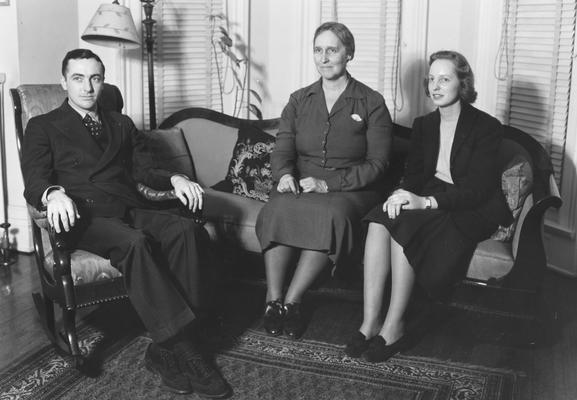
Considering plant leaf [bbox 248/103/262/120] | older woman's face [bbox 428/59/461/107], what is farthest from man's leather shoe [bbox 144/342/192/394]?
plant leaf [bbox 248/103/262/120]

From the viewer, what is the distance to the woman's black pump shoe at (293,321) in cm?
322

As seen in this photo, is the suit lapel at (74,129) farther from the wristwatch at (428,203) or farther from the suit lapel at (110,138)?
the wristwatch at (428,203)

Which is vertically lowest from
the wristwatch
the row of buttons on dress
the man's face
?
the wristwatch

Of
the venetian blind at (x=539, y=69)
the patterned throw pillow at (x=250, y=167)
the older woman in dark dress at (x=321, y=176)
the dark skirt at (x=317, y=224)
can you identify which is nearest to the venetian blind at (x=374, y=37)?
the venetian blind at (x=539, y=69)

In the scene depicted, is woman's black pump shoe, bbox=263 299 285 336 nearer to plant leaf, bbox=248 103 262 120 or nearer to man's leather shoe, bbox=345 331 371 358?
man's leather shoe, bbox=345 331 371 358

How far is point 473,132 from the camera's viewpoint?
3225 millimetres

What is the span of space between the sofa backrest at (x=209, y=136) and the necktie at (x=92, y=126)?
99 centimetres

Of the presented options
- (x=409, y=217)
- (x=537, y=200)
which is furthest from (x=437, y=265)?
(x=537, y=200)

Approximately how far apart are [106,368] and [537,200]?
6.08ft

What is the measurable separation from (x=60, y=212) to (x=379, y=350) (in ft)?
4.37

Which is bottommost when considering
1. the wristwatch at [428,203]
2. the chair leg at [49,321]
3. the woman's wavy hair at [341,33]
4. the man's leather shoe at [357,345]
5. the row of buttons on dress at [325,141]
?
the man's leather shoe at [357,345]

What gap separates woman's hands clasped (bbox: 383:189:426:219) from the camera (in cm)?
308

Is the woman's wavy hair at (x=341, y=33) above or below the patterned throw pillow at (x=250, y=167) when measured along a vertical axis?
above

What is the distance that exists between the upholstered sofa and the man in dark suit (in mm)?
551
